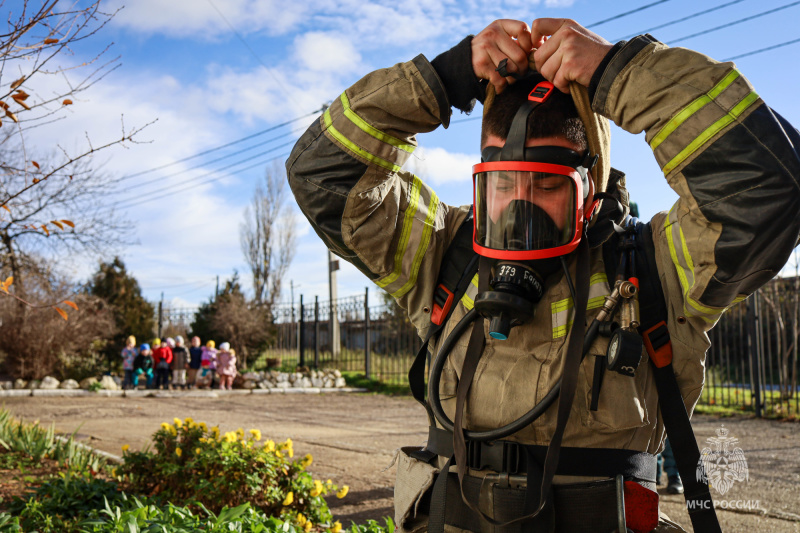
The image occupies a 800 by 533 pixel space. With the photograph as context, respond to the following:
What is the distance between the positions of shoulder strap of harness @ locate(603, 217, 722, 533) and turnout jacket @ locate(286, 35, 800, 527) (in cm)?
5

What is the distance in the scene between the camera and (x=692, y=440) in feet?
5.46

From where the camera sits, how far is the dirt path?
4.96m

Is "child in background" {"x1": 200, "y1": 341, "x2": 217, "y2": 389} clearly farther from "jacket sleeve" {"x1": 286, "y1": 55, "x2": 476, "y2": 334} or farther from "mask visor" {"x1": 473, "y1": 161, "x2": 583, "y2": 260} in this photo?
"mask visor" {"x1": 473, "y1": 161, "x2": 583, "y2": 260}

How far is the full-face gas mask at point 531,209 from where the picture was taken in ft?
5.63

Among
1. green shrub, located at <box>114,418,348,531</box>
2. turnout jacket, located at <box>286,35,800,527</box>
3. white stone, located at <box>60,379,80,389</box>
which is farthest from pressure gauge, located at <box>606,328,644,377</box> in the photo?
white stone, located at <box>60,379,80,389</box>

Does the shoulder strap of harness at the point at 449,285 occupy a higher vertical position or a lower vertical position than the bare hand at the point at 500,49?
lower

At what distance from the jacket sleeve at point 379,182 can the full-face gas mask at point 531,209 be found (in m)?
0.28

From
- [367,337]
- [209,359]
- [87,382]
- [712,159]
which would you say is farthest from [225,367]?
[712,159]

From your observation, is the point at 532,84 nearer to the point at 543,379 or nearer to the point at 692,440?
the point at 543,379

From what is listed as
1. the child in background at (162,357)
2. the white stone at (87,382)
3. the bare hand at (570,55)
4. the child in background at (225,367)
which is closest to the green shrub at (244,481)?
the bare hand at (570,55)

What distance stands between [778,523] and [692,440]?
3.70m

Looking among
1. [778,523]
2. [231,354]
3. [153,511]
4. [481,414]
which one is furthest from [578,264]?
[231,354]

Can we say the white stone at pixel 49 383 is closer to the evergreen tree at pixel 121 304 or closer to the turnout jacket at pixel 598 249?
the evergreen tree at pixel 121 304

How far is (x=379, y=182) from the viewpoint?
1956 millimetres
